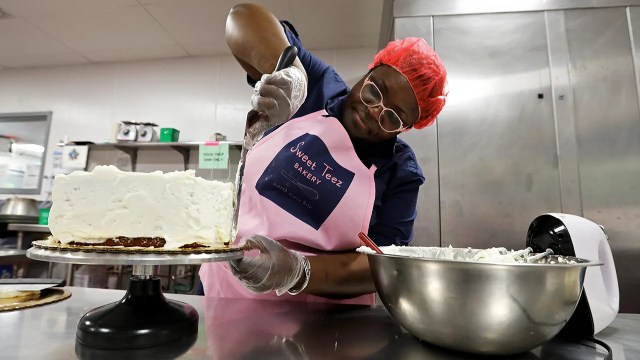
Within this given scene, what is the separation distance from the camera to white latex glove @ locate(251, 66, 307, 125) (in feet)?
2.69

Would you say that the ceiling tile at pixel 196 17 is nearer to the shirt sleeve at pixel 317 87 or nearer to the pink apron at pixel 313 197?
the shirt sleeve at pixel 317 87

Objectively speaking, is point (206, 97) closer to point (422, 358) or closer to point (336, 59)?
point (336, 59)

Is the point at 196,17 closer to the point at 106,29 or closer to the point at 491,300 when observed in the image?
the point at 106,29

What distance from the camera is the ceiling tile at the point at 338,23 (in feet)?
9.12

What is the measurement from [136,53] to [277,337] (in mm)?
3895

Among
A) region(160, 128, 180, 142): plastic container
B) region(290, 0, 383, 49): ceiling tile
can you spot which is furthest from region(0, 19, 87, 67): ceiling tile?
region(290, 0, 383, 49): ceiling tile

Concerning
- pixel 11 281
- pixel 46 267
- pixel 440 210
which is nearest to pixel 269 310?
pixel 11 281

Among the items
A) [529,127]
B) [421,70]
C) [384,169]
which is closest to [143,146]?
[384,169]

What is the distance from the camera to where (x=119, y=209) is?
2.26ft

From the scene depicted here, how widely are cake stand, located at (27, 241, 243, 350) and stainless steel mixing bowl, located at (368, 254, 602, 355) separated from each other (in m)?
0.34

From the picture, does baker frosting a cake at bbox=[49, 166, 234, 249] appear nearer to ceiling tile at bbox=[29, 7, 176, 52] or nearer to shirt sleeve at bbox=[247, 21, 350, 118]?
shirt sleeve at bbox=[247, 21, 350, 118]

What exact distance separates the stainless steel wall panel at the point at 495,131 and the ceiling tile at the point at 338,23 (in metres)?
0.75

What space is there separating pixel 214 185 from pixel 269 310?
1.16 feet

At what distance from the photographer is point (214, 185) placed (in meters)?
0.77
